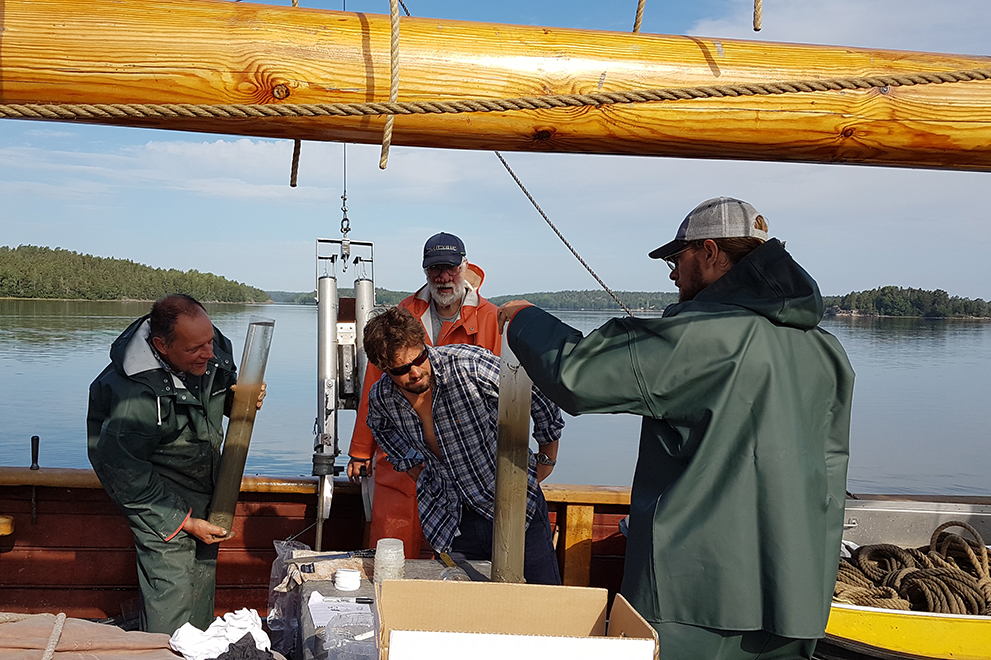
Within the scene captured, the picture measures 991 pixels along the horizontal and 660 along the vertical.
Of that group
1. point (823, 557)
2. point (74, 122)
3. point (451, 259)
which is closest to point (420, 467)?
point (451, 259)

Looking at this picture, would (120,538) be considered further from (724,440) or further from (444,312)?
(724,440)

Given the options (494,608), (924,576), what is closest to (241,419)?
(494,608)

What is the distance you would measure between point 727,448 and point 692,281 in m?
0.44

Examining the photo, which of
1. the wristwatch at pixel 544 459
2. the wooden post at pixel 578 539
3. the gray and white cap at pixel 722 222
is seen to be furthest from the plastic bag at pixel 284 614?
the wooden post at pixel 578 539

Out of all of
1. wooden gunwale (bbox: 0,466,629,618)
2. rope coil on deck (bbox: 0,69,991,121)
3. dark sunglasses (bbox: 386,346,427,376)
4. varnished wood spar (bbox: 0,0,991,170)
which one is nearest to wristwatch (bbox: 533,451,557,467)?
dark sunglasses (bbox: 386,346,427,376)

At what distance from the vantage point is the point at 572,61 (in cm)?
162

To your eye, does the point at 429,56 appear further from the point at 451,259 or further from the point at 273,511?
the point at 273,511

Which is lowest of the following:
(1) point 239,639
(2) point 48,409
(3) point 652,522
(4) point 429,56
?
(2) point 48,409

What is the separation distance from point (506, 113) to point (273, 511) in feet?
10.1

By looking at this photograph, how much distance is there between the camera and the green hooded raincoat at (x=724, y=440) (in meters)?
1.62

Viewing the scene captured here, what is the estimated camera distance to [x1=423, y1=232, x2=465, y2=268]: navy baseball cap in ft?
12.4

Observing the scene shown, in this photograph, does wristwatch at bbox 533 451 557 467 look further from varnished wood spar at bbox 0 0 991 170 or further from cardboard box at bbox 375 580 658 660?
varnished wood spar at bbox 0 0 991 170

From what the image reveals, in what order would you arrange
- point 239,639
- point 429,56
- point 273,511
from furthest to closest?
point 273,511
point 239,639
point 429,56

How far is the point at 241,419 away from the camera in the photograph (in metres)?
3.28
